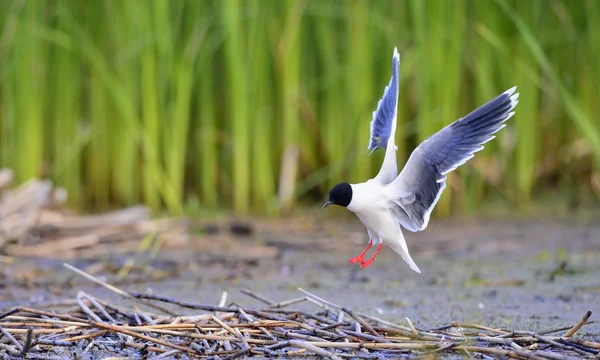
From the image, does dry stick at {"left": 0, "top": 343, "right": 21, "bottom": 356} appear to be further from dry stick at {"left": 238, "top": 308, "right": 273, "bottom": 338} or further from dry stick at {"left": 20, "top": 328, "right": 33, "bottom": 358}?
dry stick at {"left": 238, "top": 308, "right": 273, "bottom": 338}

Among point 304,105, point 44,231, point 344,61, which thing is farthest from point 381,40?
point 44,231

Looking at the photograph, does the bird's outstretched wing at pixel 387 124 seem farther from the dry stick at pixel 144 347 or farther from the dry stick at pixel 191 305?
the dry stick at pixel 144 347

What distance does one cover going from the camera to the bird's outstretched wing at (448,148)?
3.31 metres

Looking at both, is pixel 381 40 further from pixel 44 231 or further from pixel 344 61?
pixel 44 231

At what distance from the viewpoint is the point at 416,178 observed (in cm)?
344

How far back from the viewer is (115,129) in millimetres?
7207

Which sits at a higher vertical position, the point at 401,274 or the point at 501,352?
the point at 501,352

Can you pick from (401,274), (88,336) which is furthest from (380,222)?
(401,274)

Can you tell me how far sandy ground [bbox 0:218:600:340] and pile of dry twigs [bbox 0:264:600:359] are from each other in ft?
1.51

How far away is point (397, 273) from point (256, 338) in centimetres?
203

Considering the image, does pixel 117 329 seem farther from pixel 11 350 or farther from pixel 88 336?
pixel 11 350

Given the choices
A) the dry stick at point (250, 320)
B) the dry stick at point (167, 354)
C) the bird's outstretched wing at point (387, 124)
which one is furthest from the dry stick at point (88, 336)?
the bird's outstretched wing at point (387, 124)

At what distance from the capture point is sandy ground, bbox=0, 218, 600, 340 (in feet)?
14.2

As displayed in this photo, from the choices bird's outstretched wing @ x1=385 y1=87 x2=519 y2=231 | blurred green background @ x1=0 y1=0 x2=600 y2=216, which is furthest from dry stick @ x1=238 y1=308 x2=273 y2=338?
blurred green background @ x1=0 y1=0 x2=600 y2=216
